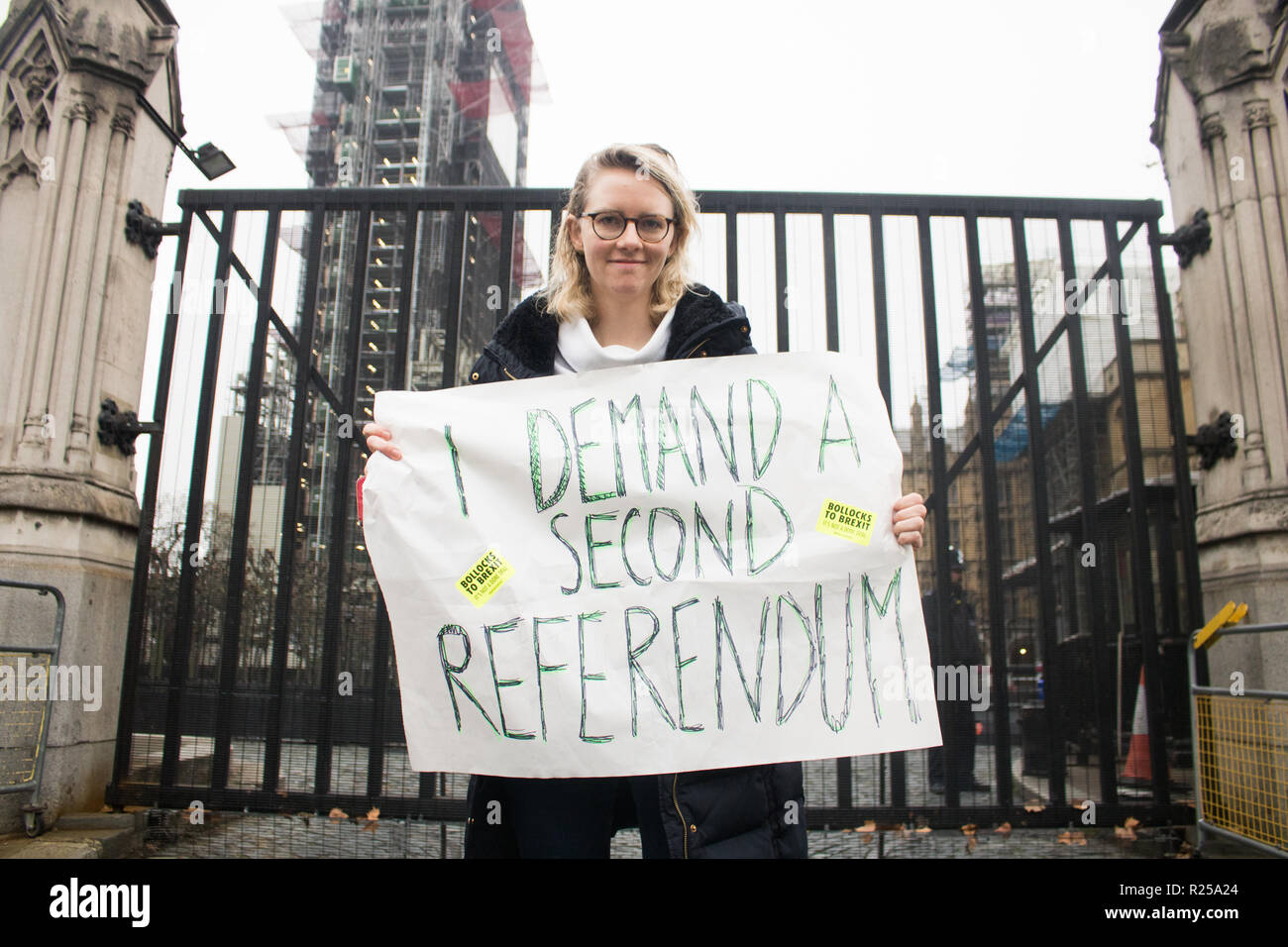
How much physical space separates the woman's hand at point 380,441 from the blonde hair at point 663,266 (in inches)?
21.7

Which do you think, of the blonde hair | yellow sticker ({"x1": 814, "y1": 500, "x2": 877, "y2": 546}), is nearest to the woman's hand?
the blonde hair

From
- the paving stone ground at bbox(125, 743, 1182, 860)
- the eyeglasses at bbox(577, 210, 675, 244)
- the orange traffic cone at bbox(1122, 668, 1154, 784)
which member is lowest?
the paving stone ground at bbox(125, 743, 1182, 860)

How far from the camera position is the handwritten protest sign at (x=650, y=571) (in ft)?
6.26

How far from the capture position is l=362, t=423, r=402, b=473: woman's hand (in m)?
2.10

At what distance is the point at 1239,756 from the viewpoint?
4.27 meters

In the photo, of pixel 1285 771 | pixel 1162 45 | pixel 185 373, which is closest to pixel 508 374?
pixel 185 373

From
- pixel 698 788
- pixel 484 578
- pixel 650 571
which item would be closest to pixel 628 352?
pixel 650 571

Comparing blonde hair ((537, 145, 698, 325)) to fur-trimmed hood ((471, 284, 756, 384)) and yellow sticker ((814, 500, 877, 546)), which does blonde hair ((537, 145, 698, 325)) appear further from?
yellow sticker ((814, 500, 877, 546))

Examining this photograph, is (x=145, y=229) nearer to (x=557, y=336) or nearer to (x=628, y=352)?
(x=557, y=336)

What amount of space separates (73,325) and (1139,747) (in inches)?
281

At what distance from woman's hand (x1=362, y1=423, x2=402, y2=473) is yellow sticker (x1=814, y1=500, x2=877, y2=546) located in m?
1.11

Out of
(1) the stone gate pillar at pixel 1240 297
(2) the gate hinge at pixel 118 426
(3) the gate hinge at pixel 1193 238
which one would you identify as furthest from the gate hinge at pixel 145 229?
(1) the stone gate pillar at pixel 1240 297

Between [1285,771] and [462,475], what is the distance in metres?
4.44
